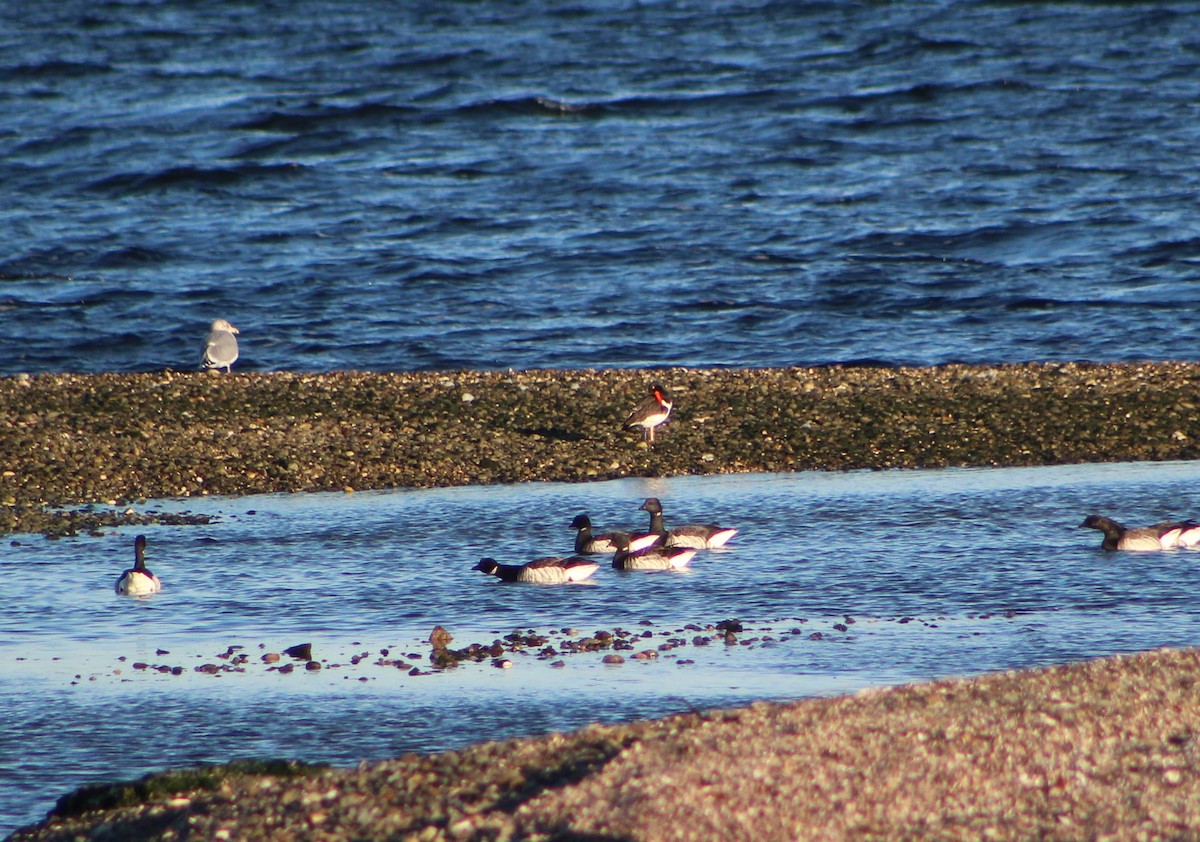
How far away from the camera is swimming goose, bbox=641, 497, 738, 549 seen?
1288 centimetres

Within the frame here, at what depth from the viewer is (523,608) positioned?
11.3 m

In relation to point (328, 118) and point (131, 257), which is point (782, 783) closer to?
point (131, 257)

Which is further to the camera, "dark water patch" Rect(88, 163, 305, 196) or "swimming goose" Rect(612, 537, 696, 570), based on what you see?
"dark water patch" Rect(88, 163, 305, 196)

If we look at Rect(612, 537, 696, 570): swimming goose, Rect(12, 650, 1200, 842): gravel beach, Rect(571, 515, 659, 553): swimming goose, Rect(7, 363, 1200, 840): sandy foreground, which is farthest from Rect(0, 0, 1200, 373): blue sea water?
Rect(12, 650, 1200, 842): gravel beach

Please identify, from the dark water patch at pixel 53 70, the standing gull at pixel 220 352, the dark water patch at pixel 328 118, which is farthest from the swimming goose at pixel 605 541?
the dark water patch at pixel 53 70

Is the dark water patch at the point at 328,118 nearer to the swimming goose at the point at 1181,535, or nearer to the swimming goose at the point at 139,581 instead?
the swimming goose at the point at 139,581

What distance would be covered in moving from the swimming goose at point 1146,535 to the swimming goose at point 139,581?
6.66 meters

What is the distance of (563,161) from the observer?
40.5 metres

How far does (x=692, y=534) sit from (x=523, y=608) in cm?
205

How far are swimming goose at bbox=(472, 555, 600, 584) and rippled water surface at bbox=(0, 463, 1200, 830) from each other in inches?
4.0

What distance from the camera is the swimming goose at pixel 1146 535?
41.2 feet

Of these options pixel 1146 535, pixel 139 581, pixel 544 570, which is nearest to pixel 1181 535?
pixel 1146 535

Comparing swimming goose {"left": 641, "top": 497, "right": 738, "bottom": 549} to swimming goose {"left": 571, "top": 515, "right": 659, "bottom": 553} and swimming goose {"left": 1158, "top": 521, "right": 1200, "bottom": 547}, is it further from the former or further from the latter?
swimming goose {"left": 1158, "top": 521, "right": 1200, "bottom": 547}

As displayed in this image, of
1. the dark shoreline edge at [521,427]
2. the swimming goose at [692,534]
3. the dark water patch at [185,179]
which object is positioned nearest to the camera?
the swimming goose at [692,534]
